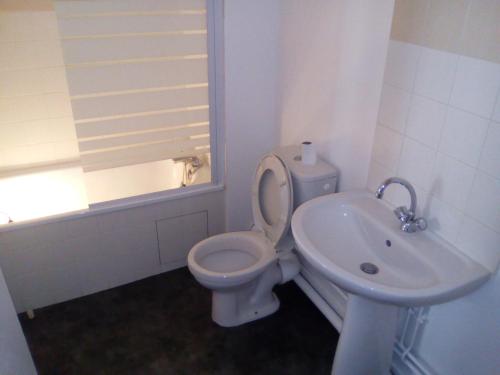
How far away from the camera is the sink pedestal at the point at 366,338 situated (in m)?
1.65

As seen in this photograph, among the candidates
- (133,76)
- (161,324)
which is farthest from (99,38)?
(161,324)

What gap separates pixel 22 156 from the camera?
296cm

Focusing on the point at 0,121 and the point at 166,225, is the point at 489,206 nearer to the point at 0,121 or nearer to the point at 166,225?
the point at 166,225

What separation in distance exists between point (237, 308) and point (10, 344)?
1092 millimetres

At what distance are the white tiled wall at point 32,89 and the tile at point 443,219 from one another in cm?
244

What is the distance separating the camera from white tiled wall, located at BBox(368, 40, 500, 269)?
1.35 metres

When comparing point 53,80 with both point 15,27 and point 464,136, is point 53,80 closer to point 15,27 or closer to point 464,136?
point 15,27

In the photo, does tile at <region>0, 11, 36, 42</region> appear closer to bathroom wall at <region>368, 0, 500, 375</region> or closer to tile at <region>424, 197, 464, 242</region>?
bathroom wall at <region>368, 0, 500, 375</region>

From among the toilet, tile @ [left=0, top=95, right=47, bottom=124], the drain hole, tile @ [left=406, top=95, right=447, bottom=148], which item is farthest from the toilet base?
tile @ [left=0, top=95, right=47, bottom=124]

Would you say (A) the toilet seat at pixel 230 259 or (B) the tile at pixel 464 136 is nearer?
(B) the tile at pixel 464 136

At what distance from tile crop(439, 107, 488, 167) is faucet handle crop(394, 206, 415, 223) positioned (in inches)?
9.9

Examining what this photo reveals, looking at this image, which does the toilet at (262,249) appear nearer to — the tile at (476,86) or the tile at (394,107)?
the tile at (394,107)

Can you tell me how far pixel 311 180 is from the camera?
203cm

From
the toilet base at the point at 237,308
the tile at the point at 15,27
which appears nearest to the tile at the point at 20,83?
the tile at the point at 15,27
